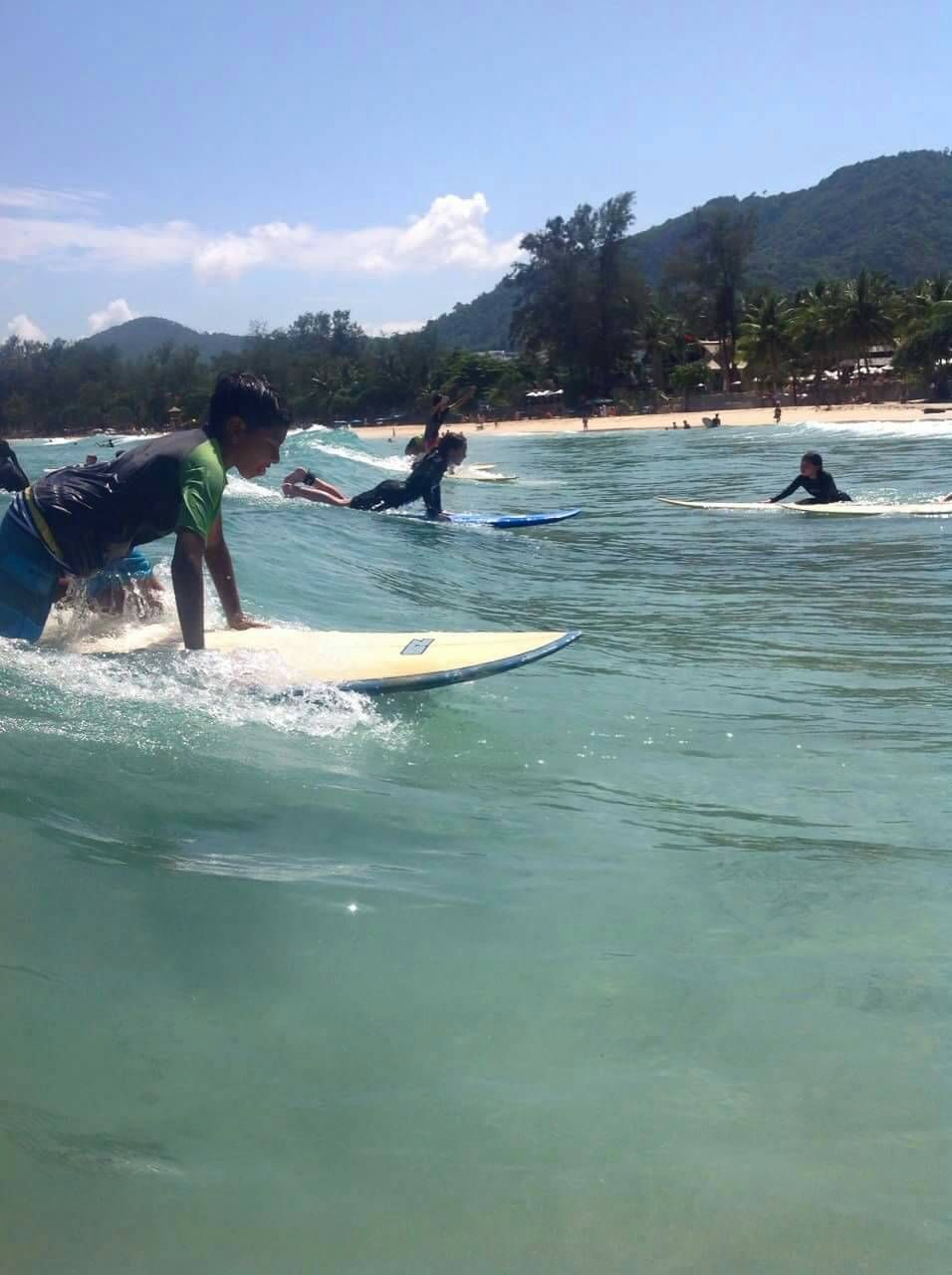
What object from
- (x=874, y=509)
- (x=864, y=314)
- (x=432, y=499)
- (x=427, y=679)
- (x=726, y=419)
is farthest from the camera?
(x=726, y=419)

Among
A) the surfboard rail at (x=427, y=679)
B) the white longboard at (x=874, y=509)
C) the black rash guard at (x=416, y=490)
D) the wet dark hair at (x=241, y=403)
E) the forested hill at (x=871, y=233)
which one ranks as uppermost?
the forested hill at (x=871, y=233)

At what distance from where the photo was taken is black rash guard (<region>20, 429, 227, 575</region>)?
12.7ft

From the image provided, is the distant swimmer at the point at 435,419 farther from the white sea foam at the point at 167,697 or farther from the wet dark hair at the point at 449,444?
the white sea foam at the point at 167,697

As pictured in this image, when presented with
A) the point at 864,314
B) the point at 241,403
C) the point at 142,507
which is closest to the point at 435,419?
the point at 241,403

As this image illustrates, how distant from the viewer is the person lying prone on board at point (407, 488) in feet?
42.6

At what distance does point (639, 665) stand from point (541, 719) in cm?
141

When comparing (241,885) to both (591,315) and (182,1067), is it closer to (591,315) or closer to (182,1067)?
(182,1067)

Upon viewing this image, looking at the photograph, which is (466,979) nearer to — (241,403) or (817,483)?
(241,403)

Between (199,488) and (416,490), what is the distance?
9.70 m

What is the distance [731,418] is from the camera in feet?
198

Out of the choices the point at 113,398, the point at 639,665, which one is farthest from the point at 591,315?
the point at 639,665

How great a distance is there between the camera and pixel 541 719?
4.47m

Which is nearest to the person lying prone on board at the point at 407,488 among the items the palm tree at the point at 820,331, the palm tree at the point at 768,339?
the palm tree at the point at 820,331

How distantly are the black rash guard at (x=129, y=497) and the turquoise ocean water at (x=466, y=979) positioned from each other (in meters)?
0.46
